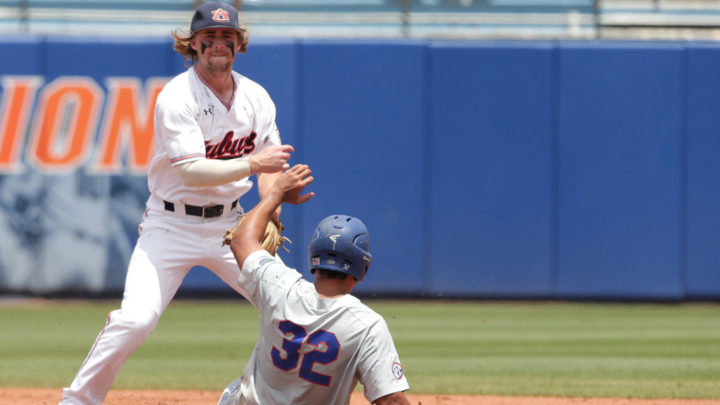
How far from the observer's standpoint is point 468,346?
7.54m

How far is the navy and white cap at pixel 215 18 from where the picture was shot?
4141mm

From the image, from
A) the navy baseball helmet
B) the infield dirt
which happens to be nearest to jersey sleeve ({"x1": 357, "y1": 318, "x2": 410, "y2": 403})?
the navy baseball helmet

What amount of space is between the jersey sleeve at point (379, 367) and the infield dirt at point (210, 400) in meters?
2.19

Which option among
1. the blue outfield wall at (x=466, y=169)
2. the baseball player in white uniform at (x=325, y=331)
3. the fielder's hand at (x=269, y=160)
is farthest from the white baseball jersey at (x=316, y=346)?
the blue outfield wall at (x=466, y=169)

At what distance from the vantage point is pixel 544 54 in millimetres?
10172

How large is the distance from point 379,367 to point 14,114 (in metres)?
7.99

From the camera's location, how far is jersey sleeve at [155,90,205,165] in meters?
4.07

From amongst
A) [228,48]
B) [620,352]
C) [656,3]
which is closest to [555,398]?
[620,352]

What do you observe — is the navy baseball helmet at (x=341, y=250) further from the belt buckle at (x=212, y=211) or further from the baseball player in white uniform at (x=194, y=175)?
the belt buckle at (x=212, y=211)

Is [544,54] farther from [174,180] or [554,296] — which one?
[174,180]

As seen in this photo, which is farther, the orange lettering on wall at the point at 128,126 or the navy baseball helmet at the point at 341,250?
the orange lettering on wall at the point at 128,126

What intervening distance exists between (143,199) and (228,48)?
20.1ft

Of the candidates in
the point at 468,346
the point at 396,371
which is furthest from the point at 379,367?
the point at 468,346

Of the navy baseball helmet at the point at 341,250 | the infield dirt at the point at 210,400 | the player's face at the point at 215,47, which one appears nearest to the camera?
the navy baseball helmet at the point at 341,250
